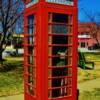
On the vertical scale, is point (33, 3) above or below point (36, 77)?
above

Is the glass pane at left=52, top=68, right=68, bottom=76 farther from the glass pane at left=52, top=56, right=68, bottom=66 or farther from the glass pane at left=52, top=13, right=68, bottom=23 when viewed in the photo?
the glass pane at left=52, top=13, right=68, bottom=23

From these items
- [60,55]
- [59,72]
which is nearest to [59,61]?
[60,55]

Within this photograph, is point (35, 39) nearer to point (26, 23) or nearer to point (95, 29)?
point (26, 23)

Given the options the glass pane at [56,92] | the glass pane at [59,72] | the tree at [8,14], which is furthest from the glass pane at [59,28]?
the tree at [8,14]

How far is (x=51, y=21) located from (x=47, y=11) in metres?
0.24

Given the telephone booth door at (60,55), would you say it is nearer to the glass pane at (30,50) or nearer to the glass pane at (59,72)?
the glass pane at (59,72)

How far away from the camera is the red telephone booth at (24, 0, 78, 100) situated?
6586 millimetres

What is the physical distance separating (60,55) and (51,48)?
0.29m

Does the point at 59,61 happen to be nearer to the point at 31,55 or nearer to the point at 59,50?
the point at 59,50

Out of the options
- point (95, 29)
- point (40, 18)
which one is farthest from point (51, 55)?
point (95, 29)

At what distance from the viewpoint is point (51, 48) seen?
673cm

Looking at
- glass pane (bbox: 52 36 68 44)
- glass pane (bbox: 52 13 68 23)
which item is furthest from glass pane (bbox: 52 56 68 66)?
glass pane (bbox: 52 13 68 23)

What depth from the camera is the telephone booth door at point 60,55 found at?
6.73 metres

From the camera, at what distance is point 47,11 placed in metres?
6.56
